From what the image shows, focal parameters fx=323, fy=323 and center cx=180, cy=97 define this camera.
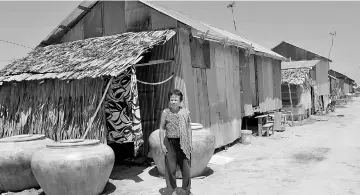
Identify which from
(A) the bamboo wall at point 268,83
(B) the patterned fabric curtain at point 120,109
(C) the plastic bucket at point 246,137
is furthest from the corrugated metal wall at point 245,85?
(B) the patterned fabric curtain at point 120,109

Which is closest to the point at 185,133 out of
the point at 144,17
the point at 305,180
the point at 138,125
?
the point at 138,125

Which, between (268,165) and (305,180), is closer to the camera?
(305,180)

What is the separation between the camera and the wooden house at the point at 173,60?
25.1ft

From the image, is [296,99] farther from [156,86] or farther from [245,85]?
[156,86]

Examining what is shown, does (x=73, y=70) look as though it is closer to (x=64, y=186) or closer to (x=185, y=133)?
(x=64, y=186)

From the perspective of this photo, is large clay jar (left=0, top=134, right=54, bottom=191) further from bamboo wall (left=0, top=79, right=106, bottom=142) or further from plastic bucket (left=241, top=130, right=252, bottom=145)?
plastic bucket (left=241, top=130, right=252, bottom=145)

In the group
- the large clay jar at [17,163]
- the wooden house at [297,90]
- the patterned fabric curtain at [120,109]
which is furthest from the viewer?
the wooden house at [297,90]

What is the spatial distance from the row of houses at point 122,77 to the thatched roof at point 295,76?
7499mm

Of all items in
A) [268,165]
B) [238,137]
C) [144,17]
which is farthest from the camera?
[238,137]

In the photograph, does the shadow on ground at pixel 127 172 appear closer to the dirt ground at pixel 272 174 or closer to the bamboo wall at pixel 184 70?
the dirt ground at pixel 272 174

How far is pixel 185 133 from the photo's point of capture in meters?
4.99

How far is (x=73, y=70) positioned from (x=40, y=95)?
101 cm

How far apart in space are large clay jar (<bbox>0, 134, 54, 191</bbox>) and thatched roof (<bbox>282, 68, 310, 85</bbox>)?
1472cm

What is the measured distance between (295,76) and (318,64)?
18.6 ft
